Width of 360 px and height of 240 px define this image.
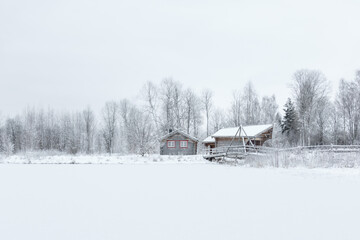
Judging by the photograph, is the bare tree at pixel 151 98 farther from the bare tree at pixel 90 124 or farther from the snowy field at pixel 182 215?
the snowy field at pixel 182 215

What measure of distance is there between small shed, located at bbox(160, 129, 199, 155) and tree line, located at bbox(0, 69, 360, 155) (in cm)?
159

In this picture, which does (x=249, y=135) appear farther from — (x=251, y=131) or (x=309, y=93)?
(x=309, y=93)

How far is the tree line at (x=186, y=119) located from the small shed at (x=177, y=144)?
159 cm

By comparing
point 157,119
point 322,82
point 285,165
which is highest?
point 322,82

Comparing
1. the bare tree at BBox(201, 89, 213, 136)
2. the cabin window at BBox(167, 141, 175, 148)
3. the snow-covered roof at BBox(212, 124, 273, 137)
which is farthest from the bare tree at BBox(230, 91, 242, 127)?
the cabin window at BBox(167, 141, 175, 148)

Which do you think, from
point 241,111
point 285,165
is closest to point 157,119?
point 241,111

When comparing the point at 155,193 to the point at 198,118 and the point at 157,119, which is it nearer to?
the point at 157,119

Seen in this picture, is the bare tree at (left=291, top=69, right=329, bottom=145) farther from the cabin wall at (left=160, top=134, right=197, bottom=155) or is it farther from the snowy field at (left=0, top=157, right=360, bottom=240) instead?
the snowy field at (left=0, top=157, right=360, bottom=240)

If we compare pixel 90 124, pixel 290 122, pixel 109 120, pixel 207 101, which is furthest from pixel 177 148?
pixel 90 124

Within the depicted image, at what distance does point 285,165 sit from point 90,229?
1181cm

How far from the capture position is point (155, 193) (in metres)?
5.59

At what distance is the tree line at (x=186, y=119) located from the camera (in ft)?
113

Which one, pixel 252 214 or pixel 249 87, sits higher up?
pixel 249 87

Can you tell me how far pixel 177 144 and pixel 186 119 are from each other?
9.41 m
